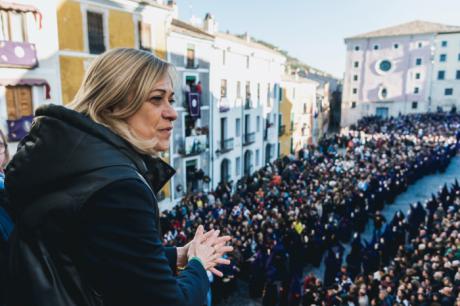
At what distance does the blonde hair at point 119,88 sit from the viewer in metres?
1.32

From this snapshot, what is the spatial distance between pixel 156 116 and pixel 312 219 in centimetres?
1254

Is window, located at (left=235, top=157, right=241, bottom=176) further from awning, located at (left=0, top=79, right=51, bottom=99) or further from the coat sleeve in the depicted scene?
the coat sleeve

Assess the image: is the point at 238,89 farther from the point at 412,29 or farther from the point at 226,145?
A: the point at 412,29

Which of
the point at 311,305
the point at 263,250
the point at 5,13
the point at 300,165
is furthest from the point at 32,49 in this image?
the point at 300,165

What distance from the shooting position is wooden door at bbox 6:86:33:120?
13137 mm

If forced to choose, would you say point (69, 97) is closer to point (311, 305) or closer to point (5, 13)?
point (5, 13)

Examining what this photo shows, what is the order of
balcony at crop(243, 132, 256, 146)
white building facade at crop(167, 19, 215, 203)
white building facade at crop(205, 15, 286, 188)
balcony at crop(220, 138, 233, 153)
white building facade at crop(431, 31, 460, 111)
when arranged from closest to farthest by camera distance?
1. white building facade at crop(167, 19, 215, 203)
2. white building facade at crop(205, 15, 286, 188)
3. balcony at crop(220, 138, 233, 153)
4. balcony at crop(243, 132, 256, 146)
5. white building facade at crop(431, 31, 460, 111)

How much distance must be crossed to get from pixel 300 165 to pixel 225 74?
8.43m

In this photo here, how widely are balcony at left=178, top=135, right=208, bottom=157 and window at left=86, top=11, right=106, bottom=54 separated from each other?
722 centimetres

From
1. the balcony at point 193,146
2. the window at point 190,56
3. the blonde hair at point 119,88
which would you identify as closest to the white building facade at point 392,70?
the balcony at point 193,146

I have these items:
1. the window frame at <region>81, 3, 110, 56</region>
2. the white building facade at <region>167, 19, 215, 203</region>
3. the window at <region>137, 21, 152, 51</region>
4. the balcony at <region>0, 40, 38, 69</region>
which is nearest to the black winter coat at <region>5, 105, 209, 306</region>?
the balcony at <region>0, 40, 38, 69</region>

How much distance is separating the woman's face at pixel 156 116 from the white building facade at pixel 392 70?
55.9 metres

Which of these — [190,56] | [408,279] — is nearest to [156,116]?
[408,279]

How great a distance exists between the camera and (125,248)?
112 cm
